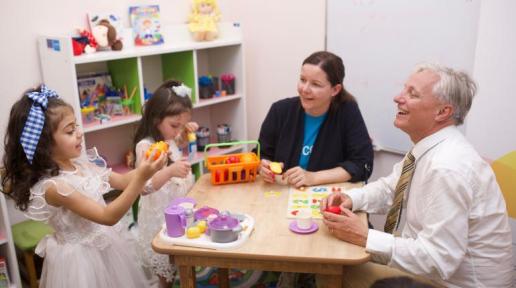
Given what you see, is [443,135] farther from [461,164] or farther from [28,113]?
[28,113]

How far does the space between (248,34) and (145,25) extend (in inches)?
37.6

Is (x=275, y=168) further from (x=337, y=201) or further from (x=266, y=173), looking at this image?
(x=337, y=201)

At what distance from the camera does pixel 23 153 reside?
174cm

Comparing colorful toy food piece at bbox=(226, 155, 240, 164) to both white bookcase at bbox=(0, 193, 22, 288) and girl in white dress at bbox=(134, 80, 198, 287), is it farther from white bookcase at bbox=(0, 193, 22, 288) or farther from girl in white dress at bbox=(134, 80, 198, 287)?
white bookcase at bbox=(0, 193, 22, 288)

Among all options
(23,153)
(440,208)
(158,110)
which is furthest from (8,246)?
(440,208)

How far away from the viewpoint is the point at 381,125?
3133mm

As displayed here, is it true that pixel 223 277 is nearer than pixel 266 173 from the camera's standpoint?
No

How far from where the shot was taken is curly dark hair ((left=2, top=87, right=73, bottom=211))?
171 cm

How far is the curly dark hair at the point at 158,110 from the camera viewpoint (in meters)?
2.31

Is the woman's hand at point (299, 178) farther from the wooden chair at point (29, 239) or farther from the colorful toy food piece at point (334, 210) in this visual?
the wooden chair at point (29, 239)

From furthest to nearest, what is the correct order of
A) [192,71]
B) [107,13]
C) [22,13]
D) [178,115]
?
1. [192,71]
2. [107,13]
3. [22,13]
4. [178,115]

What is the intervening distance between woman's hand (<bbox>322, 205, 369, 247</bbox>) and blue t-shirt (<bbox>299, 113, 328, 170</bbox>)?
2.50ft

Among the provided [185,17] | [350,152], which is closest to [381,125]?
[350,152]

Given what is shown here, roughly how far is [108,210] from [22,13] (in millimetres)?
1605
